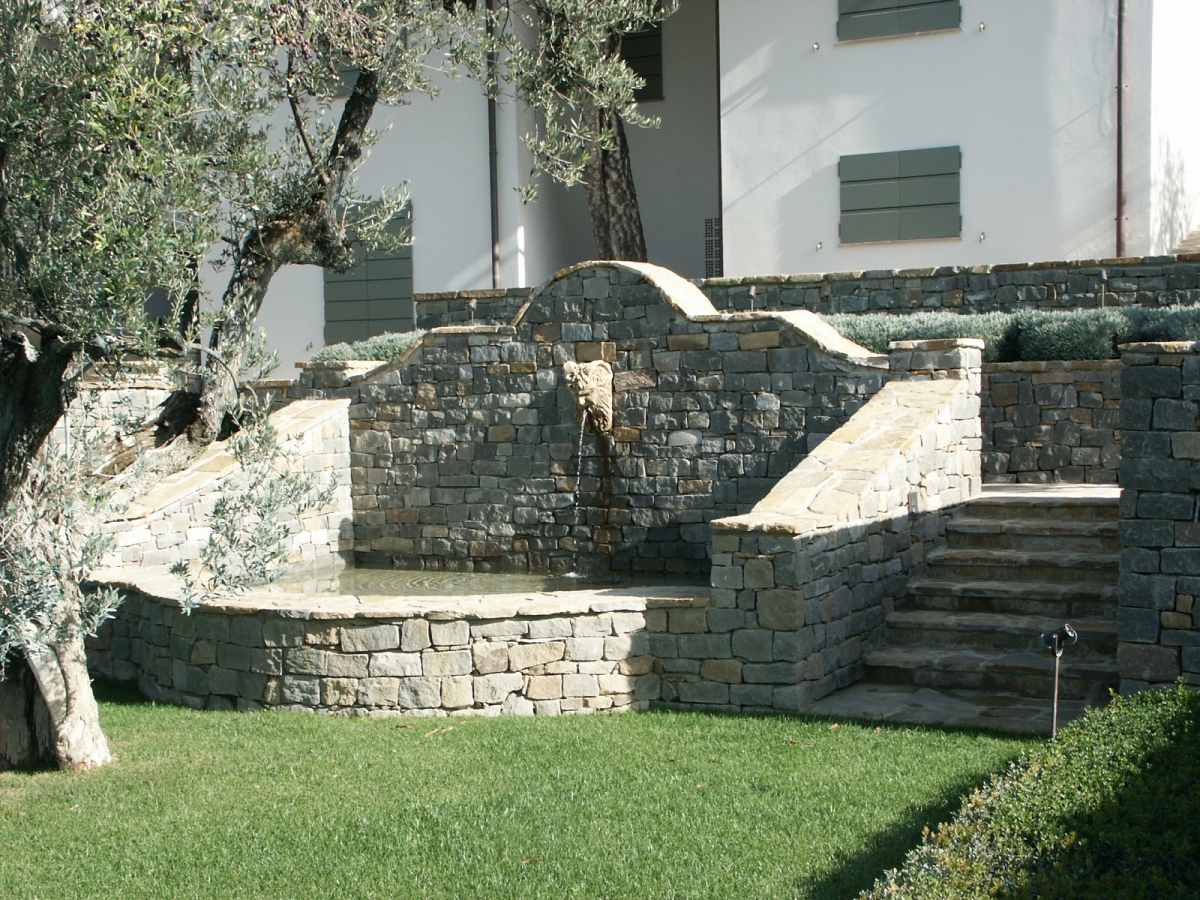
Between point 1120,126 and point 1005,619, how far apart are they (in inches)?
318

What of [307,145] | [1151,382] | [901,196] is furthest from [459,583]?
[901,196]

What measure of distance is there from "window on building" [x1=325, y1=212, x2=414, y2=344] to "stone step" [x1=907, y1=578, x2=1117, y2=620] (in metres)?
10.1

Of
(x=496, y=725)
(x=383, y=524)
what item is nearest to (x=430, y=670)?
(x=496, y=725)

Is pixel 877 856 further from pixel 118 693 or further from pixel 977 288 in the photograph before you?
pixel 977 288

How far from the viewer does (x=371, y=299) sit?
17.1 metres

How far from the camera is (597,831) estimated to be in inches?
215

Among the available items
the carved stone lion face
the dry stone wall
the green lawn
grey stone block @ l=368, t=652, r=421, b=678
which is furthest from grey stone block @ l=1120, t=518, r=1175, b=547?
the dry stone wall

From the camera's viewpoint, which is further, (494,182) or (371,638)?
(494,182)

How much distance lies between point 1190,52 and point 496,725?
12.6 metres

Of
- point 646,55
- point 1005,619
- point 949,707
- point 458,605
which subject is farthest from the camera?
point 646,55

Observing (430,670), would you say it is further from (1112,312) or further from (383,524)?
(1112,312)

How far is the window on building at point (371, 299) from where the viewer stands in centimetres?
1689

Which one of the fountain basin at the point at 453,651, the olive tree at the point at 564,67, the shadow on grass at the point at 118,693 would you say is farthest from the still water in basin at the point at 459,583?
the olive tree at the point at 564,67

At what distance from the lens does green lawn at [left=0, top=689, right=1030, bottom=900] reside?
198 inches
